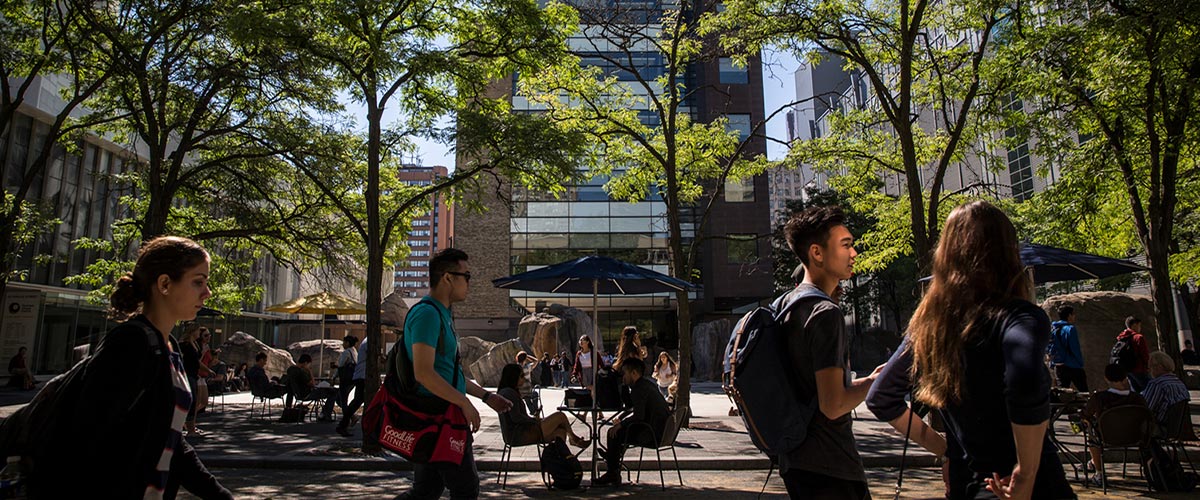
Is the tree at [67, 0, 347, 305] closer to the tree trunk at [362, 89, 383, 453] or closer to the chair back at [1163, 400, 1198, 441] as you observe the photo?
the tree trunk at [362, 89, 383, 453]

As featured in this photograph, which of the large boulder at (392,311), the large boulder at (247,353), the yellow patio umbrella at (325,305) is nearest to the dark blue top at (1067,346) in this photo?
the yellow patio umbrella at (325,305)

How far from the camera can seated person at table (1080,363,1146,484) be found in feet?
22.6

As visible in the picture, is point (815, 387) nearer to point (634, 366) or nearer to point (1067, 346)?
point (634, 366)

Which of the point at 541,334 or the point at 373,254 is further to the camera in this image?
the point at 541,334

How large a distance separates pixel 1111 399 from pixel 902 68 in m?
5.52

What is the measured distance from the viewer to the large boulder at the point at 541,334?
86.5 ft

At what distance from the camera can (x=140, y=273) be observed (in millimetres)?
2480

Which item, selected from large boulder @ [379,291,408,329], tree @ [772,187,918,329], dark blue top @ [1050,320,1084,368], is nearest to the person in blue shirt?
dark blue top @ [1050,320,1084,368]

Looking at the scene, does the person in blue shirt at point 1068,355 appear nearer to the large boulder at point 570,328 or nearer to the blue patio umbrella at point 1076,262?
the blue patio umbrella at point 1076,262

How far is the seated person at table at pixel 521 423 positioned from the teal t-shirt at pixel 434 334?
3342 millimetres

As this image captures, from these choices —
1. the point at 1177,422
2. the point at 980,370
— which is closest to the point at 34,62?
the point at 980,370

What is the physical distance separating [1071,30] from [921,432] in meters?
11.4

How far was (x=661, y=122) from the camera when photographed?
14.0m

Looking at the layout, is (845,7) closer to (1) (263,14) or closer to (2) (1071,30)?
(2) (1071,30)
